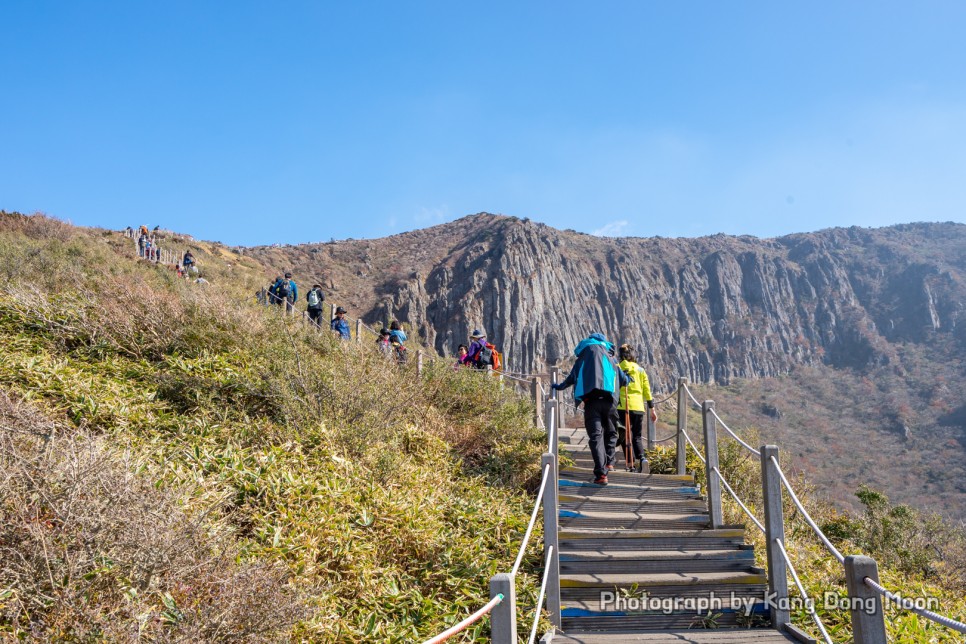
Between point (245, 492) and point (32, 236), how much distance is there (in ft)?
66.1

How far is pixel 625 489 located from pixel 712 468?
1.01 meters

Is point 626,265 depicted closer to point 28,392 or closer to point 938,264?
point 938,264

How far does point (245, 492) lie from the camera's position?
483 cm

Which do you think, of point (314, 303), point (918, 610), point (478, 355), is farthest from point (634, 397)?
point (314, 303)

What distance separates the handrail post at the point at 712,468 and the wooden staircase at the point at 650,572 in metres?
0.17

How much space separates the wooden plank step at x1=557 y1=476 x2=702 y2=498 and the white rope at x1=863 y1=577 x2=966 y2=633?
12.5ft

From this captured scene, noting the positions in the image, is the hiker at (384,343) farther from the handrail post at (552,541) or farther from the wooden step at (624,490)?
the handrail post at (552,541)

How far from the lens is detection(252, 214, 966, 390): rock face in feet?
225

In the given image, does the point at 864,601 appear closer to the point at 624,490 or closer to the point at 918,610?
the point at 918,610

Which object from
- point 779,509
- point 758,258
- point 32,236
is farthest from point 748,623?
point 758,258

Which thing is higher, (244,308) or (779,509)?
(244,308)

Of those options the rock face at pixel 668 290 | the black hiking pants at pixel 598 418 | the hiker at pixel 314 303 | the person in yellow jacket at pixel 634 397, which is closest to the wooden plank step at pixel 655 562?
the black hiking pants at pixel 598 418

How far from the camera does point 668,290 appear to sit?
108188 millimetres

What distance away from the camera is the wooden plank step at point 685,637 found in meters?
4.38
